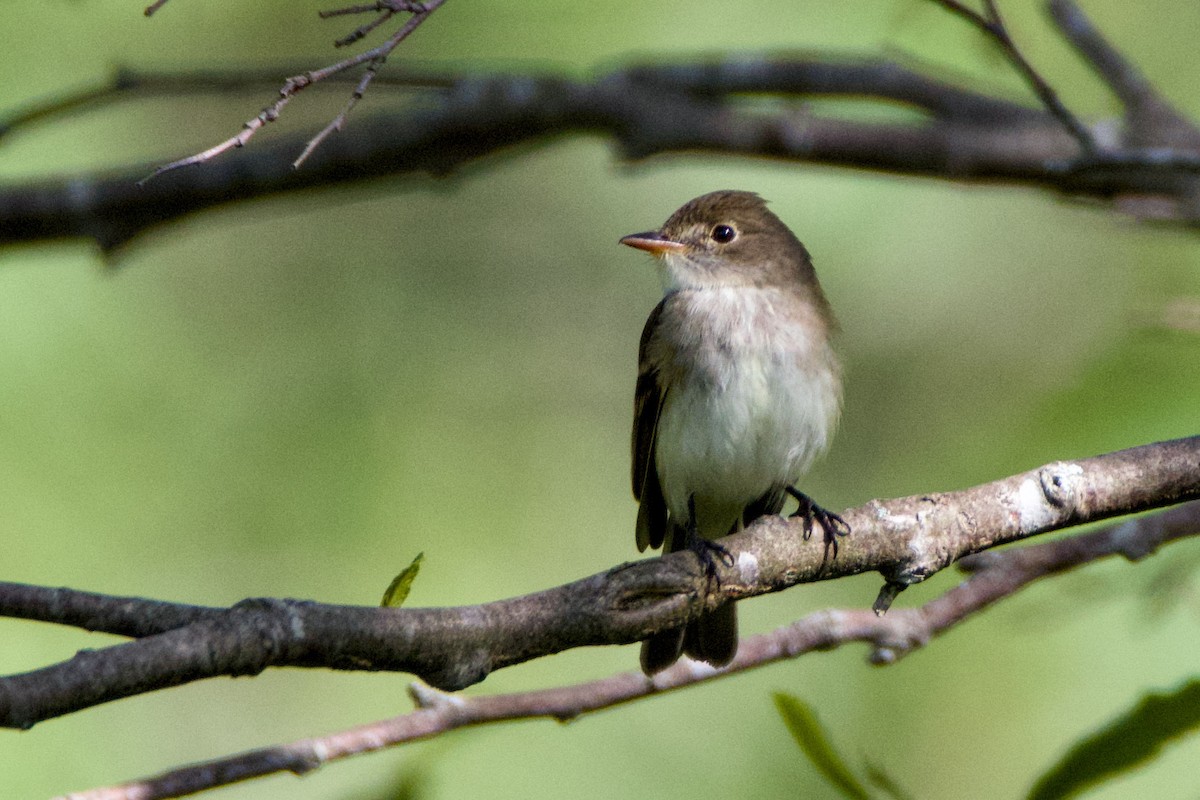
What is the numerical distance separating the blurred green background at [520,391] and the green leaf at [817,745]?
68.9 inches

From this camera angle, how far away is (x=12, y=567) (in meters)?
5.23

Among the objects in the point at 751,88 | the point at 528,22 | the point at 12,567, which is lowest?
the point at 12,567

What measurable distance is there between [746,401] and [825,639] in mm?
1185

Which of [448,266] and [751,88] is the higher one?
[751,88]

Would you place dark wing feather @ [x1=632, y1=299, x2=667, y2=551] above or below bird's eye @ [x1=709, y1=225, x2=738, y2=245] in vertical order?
below

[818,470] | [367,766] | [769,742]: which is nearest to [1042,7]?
[818,470]

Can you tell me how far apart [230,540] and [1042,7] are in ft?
12.6

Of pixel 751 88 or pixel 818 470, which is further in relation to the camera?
pixel 818 470

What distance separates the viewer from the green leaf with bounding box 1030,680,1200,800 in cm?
288

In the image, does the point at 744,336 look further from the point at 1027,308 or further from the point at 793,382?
the point at 1027,308

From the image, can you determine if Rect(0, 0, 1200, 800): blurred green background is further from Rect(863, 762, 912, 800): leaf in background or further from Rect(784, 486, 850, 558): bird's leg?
Rect(863, 762, 912, 800): leaf in background

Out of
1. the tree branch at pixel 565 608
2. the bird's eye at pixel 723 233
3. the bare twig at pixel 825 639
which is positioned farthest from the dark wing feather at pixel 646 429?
the tree branch at pixel 565 608

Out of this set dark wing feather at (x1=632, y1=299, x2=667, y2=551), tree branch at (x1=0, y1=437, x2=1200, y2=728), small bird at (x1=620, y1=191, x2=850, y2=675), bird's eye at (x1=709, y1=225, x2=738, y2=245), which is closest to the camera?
tree branch at (x1=0, y1=437, x2=1200, y2=728)

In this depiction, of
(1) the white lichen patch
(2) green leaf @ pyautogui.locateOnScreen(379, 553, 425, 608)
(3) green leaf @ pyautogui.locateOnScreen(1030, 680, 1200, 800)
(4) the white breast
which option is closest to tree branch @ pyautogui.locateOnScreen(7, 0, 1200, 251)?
(4) the white breast
